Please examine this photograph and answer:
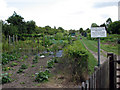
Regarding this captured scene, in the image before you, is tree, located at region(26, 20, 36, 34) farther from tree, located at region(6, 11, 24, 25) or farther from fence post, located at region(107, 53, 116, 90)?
fence post, located at region(107, 53, 116, 90)

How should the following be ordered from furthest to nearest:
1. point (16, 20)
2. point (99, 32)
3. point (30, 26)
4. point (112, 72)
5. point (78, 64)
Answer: point (30, 26), point (16, 20), point (78, 64), point (99, 32), point (112, 72)

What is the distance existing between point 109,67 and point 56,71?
2.51m

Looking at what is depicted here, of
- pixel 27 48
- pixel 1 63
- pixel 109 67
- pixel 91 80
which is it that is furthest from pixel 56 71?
pixel 27 48

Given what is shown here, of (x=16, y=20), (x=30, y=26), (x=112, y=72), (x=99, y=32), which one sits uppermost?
(x=16, y=20)

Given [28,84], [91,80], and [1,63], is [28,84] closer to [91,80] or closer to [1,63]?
[91,80]

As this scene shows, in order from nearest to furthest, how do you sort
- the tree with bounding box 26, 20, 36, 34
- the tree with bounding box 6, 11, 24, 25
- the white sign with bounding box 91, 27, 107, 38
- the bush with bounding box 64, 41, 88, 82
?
the white sign with bounding box 91, 27, 107, 38 → the bush with bounding box 64, 41, 88, 82 → the tree with bounding box 6, 11, 24, 25 → the tree with bounding box 26, 20, 36, 34

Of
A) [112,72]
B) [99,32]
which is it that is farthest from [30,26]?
[112,72]

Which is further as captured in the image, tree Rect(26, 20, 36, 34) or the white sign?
tree Rect(26, 20, 36, 34)

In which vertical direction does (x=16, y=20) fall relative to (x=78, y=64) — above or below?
above

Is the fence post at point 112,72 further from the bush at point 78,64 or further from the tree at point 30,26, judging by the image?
the tree at point 30,26

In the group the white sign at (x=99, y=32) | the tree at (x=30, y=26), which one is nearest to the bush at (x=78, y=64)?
the white sign at (x=99, y=32)

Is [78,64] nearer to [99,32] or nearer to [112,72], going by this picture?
[99,32]

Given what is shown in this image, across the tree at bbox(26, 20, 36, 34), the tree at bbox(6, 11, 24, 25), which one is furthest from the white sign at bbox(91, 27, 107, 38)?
the tree at bbox(6, 11, 24, 25)

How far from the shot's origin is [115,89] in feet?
11.4
